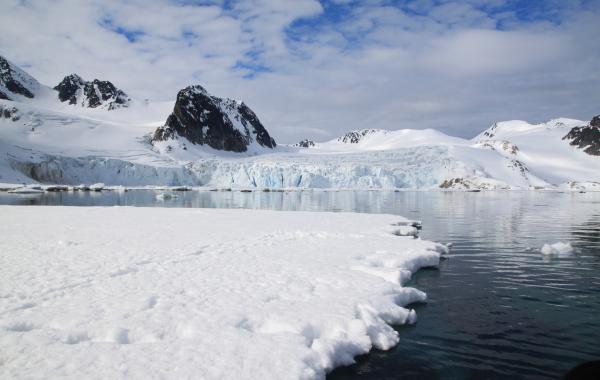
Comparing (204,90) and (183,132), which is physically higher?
(204,90)

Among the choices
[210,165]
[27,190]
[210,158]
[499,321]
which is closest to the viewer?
[499,321]

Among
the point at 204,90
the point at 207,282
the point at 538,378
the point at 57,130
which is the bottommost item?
the point at 538,378

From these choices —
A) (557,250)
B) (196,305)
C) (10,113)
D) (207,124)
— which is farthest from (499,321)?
(207,124)

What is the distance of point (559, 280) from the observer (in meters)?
10.5

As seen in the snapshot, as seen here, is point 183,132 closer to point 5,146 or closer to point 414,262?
point 5,146

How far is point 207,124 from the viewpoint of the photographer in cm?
12650

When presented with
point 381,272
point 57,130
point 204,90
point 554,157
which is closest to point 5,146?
point 57,130

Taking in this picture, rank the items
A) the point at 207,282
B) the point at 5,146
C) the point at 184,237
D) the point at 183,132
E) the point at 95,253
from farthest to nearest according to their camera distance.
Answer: the point at 183,132
the point at 5,146
the point at 184,237
the point at 95,253
the point at 207,282

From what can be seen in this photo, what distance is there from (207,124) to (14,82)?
232 feet

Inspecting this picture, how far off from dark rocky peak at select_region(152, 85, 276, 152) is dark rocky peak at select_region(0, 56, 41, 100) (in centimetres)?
5369

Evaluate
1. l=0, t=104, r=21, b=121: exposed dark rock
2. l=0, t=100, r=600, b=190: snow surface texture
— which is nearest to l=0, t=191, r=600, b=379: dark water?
l=0, t=100, r=600, b=190: snow surface texture

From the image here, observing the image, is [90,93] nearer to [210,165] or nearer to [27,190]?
[210,165]

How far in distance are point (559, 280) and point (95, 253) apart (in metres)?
12.0

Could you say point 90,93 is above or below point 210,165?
above
